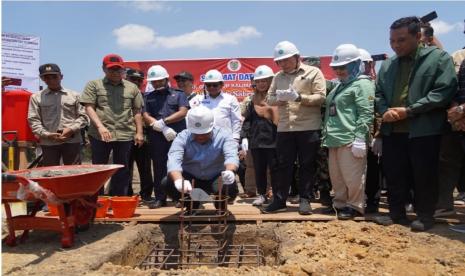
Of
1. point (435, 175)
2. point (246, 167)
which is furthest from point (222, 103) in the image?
point (435, 175)

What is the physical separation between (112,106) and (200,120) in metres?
1.46

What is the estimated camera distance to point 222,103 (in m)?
5.79

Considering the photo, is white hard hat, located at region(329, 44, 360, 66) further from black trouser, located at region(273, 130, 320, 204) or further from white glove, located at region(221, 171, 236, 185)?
white glove, located at region(221, 171, 236, 185)

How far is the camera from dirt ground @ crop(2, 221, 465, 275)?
3.37m

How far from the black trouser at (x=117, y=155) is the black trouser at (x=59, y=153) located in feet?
1.12

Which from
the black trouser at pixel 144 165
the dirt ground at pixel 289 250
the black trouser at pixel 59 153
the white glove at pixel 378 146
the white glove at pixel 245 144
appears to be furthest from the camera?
the black trouser at pixel 144 165

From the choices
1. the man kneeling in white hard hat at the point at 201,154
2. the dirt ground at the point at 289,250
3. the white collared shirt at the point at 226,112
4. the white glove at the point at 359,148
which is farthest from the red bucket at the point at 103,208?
the white glove at the point at 359,148

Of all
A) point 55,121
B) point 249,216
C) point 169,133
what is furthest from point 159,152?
point 249,216

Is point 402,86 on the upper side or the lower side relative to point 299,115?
upper

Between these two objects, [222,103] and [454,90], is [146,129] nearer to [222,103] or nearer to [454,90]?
[222,103]

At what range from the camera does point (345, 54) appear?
15.2 ft

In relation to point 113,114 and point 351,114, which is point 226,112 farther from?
point 351,114

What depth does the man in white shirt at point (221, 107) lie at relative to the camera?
574 cm

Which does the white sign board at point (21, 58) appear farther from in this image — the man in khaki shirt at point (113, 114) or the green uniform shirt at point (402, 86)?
the green uniform shirt at point (402, 86)
